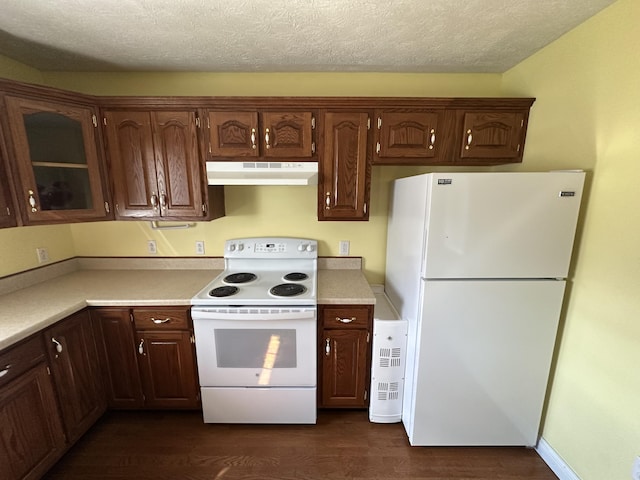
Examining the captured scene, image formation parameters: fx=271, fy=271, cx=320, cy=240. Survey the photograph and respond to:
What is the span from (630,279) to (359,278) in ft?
4.69

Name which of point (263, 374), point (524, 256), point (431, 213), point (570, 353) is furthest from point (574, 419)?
point (263, 374)

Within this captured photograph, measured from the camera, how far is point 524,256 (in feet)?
4.76

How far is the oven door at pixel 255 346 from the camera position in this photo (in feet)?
5.53

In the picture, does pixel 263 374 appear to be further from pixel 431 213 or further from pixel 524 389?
pixel 524 389

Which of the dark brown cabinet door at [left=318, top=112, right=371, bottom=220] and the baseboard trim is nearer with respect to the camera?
the baseboard trim

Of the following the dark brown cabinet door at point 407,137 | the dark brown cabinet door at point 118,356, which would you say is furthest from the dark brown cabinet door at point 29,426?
the dark brown cabinet door at point 407,137

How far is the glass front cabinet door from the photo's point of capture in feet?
5.00

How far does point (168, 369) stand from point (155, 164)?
1.42 metres

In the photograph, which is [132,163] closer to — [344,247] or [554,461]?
[344,247]

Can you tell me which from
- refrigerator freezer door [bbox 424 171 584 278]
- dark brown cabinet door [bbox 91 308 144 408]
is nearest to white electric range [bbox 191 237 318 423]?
dark brown cabinet door [bbox 91 308 144 408]

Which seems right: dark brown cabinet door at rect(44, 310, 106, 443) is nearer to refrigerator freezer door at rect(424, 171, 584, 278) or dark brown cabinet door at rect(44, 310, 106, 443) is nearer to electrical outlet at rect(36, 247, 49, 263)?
electrical outlet at rect(36, 247, 49, 263)

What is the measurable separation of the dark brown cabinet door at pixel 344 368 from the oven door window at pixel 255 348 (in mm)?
248

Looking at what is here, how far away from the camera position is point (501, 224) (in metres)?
1.42

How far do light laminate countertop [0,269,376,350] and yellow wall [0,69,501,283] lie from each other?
0.64ft
